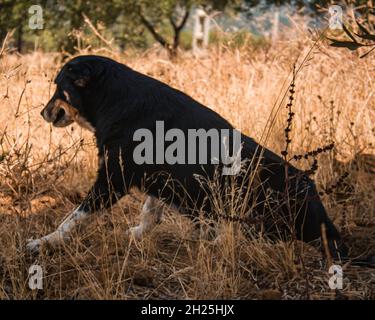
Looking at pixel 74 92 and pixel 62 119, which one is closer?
pixel 74 92

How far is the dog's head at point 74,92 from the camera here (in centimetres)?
478

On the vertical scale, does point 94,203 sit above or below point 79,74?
below

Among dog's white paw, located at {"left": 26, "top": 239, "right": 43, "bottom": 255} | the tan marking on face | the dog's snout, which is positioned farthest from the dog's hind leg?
the dog's snout

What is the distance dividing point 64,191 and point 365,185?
2477 mm

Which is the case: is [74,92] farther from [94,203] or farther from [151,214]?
[151,214]

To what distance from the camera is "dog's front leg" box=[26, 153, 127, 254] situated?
4.19 meters

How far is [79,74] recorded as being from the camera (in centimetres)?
478

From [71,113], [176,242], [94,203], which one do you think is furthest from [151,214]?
[71,113]

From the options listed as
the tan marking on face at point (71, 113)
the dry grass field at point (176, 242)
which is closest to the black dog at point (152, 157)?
the tan marking on face at point (71, 113)

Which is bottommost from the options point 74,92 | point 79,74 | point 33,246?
point 33,246

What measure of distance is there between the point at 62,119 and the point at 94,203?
0.90 meters

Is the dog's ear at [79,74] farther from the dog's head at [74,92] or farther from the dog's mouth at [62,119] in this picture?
the dog's mouth at [62,119]

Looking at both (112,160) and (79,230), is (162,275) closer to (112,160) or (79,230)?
(79,230)
